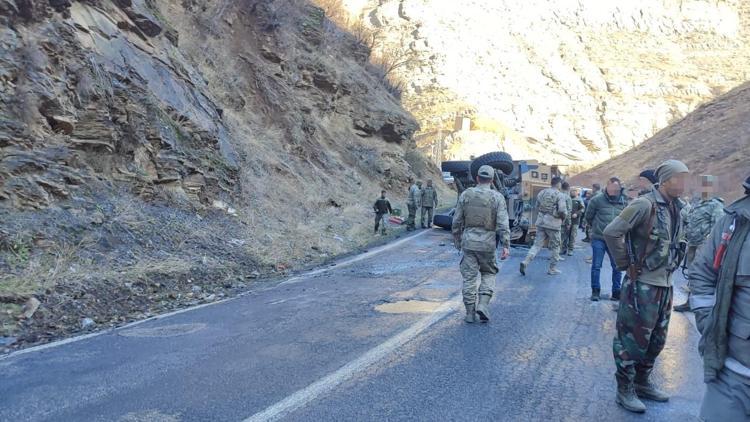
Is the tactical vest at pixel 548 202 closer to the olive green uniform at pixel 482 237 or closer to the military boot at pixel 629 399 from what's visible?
the olive green uniform at pixel 482 237

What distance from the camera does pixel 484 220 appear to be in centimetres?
684

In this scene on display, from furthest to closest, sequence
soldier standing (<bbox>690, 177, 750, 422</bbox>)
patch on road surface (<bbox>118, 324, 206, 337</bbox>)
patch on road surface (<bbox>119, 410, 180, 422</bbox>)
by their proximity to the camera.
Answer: patch on road surface (<bbox>118, 324, 206, 337</bbox>) < patch on road surface (<bbox>119, 410, 180, 422</bbox>) < soldier standing (<bbox>690, 177, 750, 422</bbox>)

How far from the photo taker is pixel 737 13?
9969 cm

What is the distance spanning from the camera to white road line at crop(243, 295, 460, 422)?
13.3 feet

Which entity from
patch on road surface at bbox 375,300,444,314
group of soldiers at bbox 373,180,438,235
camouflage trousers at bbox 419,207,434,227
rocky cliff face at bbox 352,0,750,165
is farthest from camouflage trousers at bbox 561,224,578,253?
rocky cliff face at bbox 352,0,750,165

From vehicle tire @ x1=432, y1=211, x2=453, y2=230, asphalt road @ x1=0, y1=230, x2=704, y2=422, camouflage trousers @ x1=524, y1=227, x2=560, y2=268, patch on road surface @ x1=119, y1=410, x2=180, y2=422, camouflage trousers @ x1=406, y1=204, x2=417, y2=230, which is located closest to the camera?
patch on road surface @ x1=119, y1=410, x2=180, y2=422

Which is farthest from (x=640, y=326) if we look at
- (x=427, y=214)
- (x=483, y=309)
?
(x=427, y=214)

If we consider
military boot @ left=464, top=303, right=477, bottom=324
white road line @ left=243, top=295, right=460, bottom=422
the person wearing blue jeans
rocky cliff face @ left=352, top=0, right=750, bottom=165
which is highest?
rocky cliff face @ left=352, top=0, right=750, bottom=165

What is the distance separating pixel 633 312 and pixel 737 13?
118m

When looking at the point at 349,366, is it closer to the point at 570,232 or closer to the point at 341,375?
the point at 341,375

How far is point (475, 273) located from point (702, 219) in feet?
12.1

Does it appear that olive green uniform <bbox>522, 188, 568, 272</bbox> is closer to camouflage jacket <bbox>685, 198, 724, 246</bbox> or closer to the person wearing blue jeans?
the person wearing blue jeans

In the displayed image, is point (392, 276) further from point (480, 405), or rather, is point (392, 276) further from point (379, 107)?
point (379, 107)

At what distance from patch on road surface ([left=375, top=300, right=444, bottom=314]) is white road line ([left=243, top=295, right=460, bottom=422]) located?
386mm
